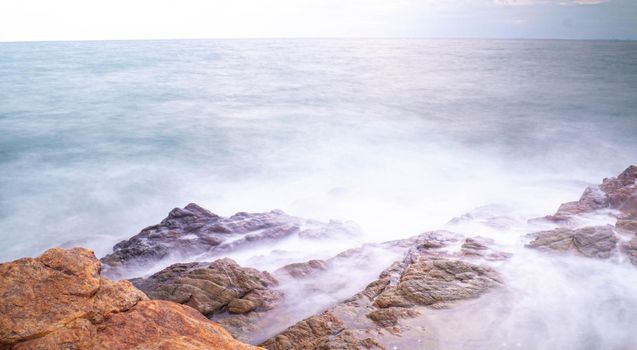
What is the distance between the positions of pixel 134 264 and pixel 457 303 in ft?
24.3

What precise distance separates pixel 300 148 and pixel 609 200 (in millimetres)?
15782

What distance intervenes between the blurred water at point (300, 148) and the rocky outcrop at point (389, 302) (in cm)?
471

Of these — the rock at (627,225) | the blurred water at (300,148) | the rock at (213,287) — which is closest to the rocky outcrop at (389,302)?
the rock at (213,287)

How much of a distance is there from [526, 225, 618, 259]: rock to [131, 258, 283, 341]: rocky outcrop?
19.4ft

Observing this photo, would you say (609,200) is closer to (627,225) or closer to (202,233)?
(627,225)

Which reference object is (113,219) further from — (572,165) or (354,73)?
(354,73)

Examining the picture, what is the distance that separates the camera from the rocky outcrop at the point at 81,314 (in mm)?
3617

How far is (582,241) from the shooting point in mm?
8273

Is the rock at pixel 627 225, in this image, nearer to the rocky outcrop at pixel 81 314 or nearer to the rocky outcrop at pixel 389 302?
the rocky outcrop at pixel 389 302

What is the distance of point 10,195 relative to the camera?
54.6 feet

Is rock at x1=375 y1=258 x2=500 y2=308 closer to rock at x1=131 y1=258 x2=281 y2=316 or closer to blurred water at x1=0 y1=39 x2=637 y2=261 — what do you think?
rock at x1=131 y1=258 x2=281 y2=316

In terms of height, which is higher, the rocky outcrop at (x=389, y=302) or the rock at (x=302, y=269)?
the rocky outcrop at (x=389, y=302)

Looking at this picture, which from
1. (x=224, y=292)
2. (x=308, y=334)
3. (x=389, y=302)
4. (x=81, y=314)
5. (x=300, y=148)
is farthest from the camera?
(x=300, y=148)

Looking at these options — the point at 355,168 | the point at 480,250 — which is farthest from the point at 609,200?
the point at 355,168
